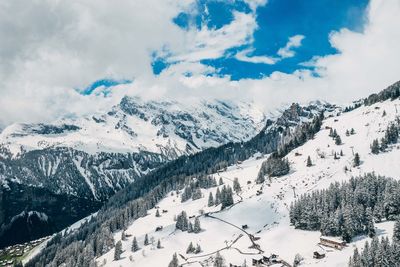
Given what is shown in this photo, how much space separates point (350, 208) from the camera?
147000mm

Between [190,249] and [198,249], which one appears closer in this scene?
[198,249]

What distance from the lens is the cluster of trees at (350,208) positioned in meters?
145

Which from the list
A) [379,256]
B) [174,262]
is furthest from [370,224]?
[174,262]

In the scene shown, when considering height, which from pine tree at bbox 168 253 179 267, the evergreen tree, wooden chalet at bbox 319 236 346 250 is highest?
wooden chalet at bbox 319 236 346 250

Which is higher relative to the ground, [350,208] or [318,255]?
[350,208]

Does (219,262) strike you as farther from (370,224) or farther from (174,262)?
(370,224)

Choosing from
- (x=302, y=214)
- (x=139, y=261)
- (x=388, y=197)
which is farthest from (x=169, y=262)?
(x=388, y=197)

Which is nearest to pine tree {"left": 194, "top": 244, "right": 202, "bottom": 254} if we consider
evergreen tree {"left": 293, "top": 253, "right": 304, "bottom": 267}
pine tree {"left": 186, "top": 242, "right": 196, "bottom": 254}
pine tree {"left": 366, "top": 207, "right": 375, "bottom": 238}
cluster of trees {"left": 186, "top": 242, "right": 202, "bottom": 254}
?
cluster of trees {"left": 186, "top": 242, "right": 202, "bottom": 254}

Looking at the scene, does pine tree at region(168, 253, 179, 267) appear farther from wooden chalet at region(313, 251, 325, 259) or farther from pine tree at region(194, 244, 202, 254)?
wooden chalet at region(313, 251, 325, 259)

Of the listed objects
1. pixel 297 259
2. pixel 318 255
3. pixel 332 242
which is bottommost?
pixel 297 259

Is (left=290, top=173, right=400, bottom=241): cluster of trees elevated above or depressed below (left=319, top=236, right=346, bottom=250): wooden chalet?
above

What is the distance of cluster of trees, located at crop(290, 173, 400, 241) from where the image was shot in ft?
477

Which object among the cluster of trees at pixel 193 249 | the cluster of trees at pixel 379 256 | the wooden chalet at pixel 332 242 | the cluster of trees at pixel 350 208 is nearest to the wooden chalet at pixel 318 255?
the wooden chalet at pixel 332 242

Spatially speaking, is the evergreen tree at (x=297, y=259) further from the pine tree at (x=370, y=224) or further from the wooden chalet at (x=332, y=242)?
the pine tree at (x=370, y=224)
